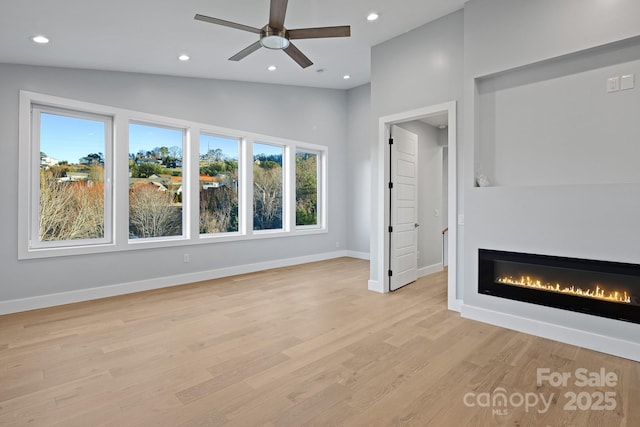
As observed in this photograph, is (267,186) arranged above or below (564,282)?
above

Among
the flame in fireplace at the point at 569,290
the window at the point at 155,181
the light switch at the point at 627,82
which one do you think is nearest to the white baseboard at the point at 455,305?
the flame in fireplace at the point at 569,290

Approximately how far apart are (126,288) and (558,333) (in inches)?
207

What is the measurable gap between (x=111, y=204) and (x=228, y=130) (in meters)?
2.21

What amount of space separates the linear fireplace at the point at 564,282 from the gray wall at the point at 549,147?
0.08 metres

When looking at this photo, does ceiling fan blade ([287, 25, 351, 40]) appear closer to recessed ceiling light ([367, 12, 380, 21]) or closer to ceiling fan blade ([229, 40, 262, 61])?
ceiling fan blade ([229, 40, 262, 61])

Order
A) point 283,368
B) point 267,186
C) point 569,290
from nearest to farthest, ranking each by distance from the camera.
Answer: point 283,368
point 569,290
point 267,186

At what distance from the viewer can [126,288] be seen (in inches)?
184

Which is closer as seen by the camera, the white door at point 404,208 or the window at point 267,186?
the white door at point 404,208

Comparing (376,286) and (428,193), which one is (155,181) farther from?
(428,193)

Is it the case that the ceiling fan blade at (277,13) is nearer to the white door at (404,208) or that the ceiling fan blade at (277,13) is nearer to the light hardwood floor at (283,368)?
the white door at (404,208)

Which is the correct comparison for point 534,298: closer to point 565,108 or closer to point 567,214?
point 567,214

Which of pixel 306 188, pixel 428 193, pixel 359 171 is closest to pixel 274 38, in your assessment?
pixel 428 193

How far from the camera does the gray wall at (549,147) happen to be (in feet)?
9.40

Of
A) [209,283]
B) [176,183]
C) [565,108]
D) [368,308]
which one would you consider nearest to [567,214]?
[565,108]
